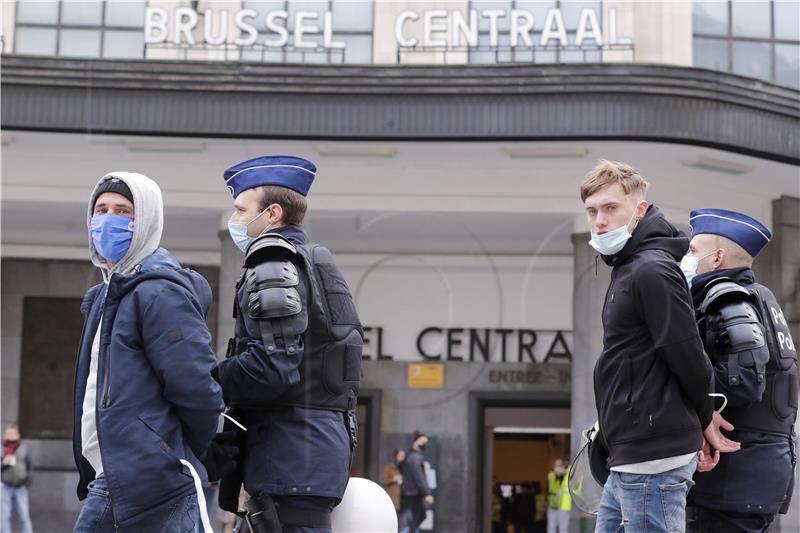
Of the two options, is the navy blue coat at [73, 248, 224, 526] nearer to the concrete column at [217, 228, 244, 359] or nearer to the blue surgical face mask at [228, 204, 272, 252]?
the blue surgical face mask at [228, 204, 272, 252]

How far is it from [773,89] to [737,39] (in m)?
2.43

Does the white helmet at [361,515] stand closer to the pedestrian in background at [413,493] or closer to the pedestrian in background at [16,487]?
the pedestrian in background at [16,487]

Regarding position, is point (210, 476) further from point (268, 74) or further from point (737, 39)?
point (737, 39)

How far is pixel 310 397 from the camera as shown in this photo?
4738 millimetres

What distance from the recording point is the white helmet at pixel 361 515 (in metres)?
4.95

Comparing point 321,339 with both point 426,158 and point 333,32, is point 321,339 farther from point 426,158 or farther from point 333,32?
point 333,32

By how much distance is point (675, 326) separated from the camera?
4723mm

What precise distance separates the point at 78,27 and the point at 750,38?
1021 cm

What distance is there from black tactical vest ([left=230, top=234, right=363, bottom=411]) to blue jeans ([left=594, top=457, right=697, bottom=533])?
3.86ft

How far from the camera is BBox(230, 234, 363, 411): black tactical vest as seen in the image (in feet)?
15.5

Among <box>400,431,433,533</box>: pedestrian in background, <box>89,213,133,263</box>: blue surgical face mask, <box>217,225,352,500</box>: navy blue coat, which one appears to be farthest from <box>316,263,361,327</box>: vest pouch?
<box>400,431,433,533</box>: pedestrian in background

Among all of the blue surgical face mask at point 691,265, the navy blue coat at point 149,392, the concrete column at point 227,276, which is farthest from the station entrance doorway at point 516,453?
the navy blue coat at point 149,392

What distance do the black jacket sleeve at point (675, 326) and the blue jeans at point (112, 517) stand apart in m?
1.93

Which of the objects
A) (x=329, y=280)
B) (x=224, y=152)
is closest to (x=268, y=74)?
(x=224, y=152)
